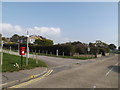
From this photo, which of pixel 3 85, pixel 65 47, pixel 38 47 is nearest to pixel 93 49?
pixel 65 47

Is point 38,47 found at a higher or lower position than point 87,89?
higher

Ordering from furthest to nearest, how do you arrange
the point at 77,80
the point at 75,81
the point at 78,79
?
the point at 78,79 → the point at 77,80 → the point at 75,81

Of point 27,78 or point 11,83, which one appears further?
point 27,78

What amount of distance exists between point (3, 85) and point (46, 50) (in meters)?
25.5

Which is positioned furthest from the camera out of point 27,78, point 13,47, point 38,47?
point 13,47

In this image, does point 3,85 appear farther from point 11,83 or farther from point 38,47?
point 38,47

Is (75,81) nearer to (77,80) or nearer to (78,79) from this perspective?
(77,80)

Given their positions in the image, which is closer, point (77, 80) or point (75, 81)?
point (75, 81)

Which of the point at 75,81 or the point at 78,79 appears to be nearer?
the point at 75,81

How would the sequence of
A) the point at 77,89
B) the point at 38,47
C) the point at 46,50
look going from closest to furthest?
the point at 77,89 → the point at 46,50 → the point at 38,47

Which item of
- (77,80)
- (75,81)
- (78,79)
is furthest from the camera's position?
(78,79)

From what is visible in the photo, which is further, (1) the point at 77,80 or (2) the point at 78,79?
(2) the point at 78,79

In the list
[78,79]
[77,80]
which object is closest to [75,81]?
[77,80]

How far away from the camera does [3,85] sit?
202 inches
